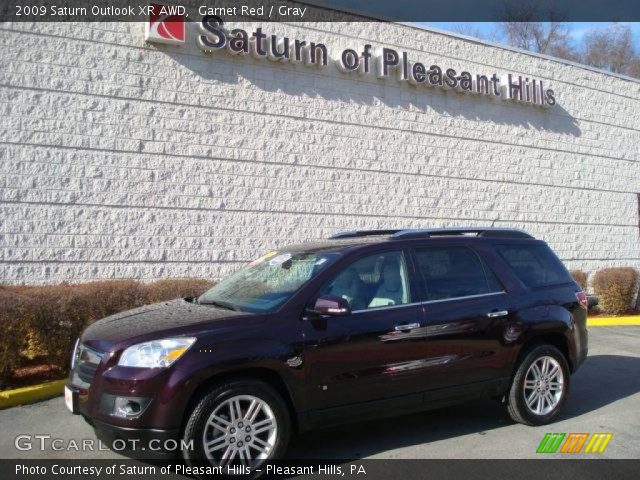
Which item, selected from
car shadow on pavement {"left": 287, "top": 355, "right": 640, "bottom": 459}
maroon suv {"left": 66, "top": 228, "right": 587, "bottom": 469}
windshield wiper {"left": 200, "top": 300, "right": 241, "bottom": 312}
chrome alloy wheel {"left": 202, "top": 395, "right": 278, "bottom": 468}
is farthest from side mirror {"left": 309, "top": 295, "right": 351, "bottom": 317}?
car shadow on pavement {"left": 287, "top": 355, "right": 640, "bottom": 459}

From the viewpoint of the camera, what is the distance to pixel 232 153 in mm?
10734

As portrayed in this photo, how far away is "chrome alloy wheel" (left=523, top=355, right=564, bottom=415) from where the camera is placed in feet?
19.6

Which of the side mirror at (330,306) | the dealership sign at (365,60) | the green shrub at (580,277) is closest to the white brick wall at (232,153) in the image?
the dealership sign at (365,60)

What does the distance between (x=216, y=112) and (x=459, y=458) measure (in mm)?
7338

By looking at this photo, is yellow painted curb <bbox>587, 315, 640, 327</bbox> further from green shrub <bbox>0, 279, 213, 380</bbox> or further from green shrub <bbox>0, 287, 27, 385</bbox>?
green shrub <bbox>0, 287, 27, 385</bbox>

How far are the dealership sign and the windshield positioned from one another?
231 inches

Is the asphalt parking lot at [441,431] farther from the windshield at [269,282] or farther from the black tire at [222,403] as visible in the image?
the windshield at [269,282]

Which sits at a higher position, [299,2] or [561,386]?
[299,2]

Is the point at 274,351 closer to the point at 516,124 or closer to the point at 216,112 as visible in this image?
the point at 216,112

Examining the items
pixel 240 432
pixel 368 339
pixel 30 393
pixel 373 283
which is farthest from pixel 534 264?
pixel 30 393

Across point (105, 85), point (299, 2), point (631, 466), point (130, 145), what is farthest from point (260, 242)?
point (631, 466)

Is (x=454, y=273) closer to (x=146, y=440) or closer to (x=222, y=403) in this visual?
(x=222, y=403)

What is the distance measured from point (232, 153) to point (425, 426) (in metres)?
6.25

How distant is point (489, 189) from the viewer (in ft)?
45.9
